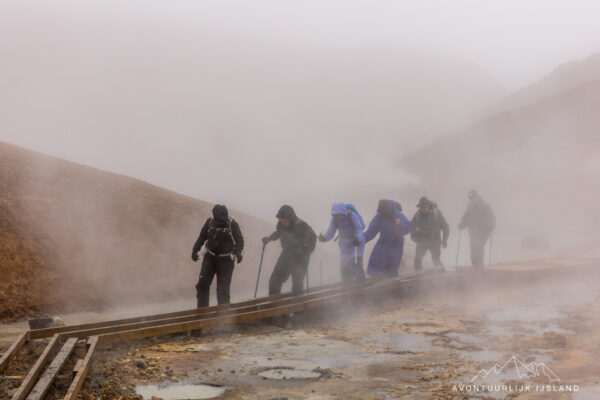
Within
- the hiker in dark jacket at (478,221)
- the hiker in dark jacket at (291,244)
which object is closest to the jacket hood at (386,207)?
the hiker in dark jacket at (291,244)

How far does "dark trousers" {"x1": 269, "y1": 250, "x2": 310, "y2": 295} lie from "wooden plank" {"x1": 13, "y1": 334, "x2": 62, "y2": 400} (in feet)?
13.6

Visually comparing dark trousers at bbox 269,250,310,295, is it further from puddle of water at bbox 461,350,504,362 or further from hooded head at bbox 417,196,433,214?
puddle of water at bbox 461,350,504,362

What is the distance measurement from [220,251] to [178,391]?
3.84m

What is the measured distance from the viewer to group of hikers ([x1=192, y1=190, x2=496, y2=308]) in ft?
29.4

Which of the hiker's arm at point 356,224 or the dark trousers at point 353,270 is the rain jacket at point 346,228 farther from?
the dark trousers at point 353,270

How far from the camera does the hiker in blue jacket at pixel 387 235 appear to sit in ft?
37.1

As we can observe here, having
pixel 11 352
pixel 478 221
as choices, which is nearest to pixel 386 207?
pixel 478 221

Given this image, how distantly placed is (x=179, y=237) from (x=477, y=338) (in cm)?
1058

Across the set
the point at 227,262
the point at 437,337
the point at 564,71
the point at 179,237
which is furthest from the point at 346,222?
the point at 564,71

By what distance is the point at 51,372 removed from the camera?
5.08m

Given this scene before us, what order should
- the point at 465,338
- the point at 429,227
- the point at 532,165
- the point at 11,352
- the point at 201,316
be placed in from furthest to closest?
the point at 532,165 → the point at 429,227 → the point at 201,316 → the point at 465,338 → the point at 11,352

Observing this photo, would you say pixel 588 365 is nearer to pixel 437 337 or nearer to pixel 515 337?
pixel 515 337

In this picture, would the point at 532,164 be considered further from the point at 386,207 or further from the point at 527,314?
the point at 527,314

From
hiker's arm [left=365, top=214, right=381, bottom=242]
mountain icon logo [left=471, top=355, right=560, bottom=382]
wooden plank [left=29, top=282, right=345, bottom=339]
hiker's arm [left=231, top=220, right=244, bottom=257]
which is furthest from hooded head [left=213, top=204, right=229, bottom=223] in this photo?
mountain icon logo [left=471, top=355, right=560, bottom=382]
